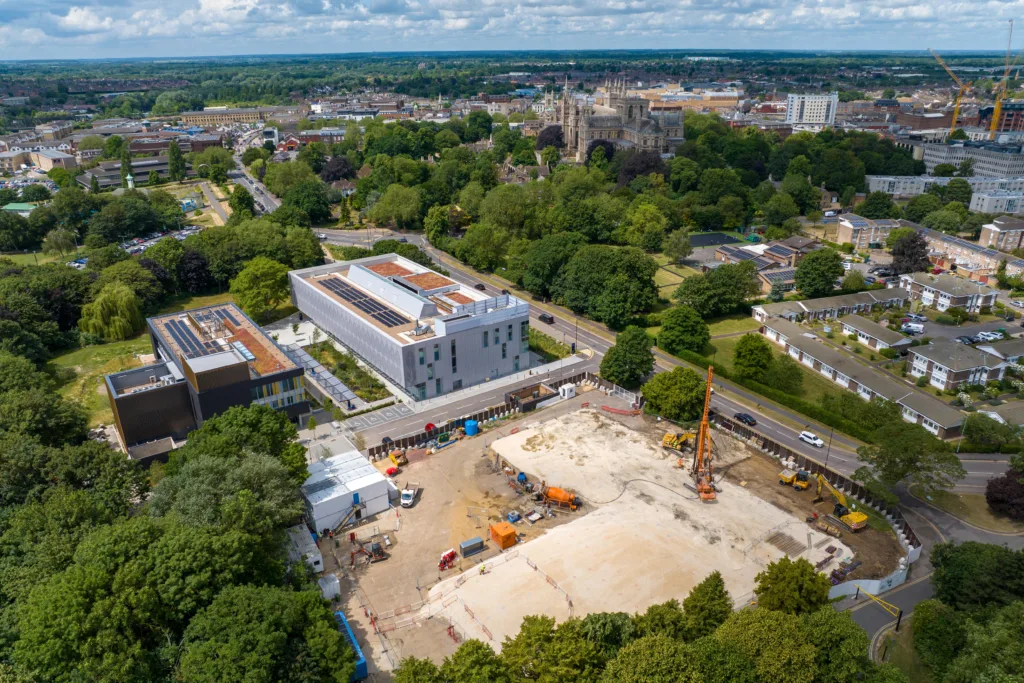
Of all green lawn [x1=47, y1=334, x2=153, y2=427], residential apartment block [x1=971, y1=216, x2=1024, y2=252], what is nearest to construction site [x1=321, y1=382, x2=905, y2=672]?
green lawn [x1=47, y1=334, x2=153, y2=427]

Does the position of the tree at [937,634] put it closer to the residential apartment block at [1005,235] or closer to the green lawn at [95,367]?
the green lawn at [95,367]

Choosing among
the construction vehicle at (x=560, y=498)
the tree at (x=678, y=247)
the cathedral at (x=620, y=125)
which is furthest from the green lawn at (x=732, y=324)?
the cathedral at (x=620, y=125)

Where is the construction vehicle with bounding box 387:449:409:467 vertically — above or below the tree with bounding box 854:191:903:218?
below

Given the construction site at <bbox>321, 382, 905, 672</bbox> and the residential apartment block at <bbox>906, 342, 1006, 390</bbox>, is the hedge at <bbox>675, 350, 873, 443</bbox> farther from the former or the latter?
the residential apartment block at <bbox>906, 342, 1006, 390</bbox>

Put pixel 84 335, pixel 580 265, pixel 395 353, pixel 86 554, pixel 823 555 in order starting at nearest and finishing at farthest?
1. pixel 86 554
2. pixel 823 555
3. pixel 395 353
4. pixel 84 335
5. pixel 580 265

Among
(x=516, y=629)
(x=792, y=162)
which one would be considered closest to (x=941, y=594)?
(x=516, y=629)

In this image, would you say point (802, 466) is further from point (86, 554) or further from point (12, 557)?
point (12, 557)
